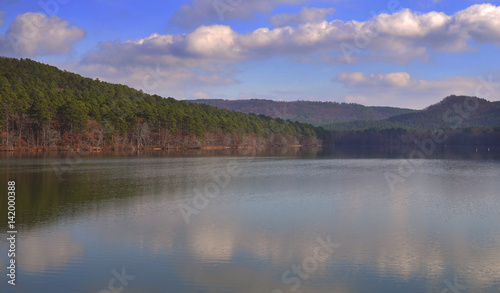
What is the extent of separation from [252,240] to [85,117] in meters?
92.0

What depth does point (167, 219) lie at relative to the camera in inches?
882

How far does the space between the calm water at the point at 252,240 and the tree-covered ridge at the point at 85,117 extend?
225ft

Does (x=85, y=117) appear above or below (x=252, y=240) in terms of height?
above

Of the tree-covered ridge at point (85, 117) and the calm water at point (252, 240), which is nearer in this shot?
the calm water at point (252, 240)

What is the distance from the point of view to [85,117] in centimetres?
10025

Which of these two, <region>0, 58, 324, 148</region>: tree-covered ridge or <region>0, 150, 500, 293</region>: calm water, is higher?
<region>0, 58, 324, 148</region>: tree-covered ridge

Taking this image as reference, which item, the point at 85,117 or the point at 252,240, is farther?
the point at 85,117

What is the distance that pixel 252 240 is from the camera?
18109 mm

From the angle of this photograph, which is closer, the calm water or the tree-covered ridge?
the calm water

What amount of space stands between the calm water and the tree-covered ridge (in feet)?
225

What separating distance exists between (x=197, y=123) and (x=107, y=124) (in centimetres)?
3635

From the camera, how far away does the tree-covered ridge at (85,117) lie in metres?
94.6

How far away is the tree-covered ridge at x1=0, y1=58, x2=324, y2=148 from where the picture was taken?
9456 centimetres

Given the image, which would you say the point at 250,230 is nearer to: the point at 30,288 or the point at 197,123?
the point at 30,288
